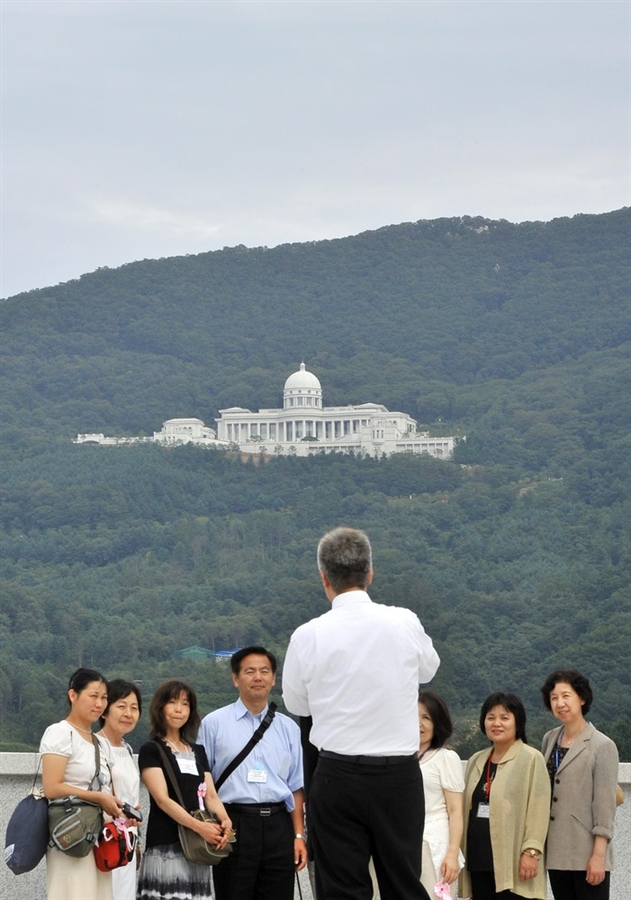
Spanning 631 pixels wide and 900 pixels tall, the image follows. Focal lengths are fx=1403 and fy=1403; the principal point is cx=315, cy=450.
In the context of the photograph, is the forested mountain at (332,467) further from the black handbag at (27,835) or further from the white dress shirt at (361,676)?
the white dress shirt at (361,676)

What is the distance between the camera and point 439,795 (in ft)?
15.9

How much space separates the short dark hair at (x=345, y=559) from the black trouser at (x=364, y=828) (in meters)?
0.47

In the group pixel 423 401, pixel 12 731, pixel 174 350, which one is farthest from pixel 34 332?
pixel 12 731

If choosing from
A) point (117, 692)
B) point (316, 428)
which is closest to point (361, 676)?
Result: point (117, 692)

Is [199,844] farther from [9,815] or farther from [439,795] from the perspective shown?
[9,815]

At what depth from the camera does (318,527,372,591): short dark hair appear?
3.79 m

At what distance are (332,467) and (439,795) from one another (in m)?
80.4

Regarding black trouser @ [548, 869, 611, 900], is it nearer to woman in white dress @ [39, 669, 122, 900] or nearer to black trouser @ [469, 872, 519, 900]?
black trouser @ [469, 872, 519, 900]

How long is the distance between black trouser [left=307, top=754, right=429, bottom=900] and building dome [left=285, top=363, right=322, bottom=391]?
9464 centimetres

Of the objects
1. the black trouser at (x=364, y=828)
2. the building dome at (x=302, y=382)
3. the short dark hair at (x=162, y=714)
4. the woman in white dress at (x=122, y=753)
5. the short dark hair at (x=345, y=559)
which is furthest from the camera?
the building dome at (x=302, y=382)

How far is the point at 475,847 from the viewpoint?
489 cm

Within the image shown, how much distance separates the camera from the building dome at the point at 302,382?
322 ft

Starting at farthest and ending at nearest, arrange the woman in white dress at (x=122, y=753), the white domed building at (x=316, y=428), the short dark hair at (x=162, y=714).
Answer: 1. the white domed building at (x=316, y=428)
2. the short dark hair at (x=162, y=714)
3. the woman in white dress at (x=122, y=753)

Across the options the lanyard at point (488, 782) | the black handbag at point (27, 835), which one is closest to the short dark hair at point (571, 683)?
Result: the lanyard at point (488, 782)
